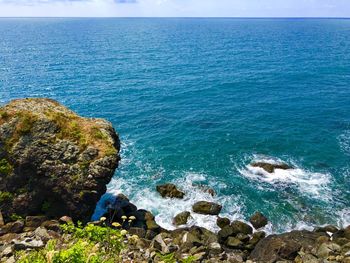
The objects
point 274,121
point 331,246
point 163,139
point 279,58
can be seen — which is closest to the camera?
point 331,246

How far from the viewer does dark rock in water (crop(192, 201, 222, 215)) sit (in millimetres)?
41906

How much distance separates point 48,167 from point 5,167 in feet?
14.9

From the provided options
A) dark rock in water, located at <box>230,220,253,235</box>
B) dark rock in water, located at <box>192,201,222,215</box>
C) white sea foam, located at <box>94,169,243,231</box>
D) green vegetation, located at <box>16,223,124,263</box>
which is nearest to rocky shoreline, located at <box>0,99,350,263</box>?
dark rock in water, located at <box>230,220,253,235</box>

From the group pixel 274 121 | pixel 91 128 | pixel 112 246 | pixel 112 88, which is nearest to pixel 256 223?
pixel 91 128

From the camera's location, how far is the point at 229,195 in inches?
1796

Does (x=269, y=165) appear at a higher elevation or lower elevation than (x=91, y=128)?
lower

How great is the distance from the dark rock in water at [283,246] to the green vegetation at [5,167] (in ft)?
89.7

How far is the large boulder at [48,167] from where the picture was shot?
34.5m

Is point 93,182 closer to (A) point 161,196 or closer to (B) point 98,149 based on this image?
(B) point 98,149

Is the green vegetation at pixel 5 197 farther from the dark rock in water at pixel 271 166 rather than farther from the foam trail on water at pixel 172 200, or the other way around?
the dark rock in water at pixel 271 166

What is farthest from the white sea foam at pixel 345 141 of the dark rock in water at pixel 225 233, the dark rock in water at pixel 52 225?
the dark rock in water at pixel 52 225

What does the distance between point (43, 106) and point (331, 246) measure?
3537 centimetres

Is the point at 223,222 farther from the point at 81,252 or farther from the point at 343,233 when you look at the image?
the point at 81,252

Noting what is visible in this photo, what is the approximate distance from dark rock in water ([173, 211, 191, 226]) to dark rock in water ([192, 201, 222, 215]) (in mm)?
1609
